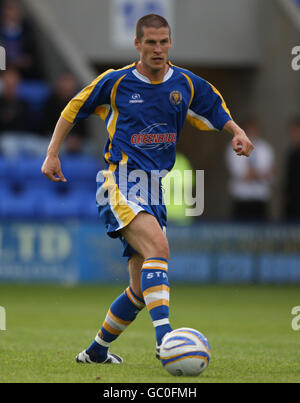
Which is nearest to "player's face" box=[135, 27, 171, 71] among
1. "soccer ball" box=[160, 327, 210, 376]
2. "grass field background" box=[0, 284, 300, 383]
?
"soccer ball" box=[160, 327, 210, 376]

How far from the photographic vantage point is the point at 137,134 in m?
5.91

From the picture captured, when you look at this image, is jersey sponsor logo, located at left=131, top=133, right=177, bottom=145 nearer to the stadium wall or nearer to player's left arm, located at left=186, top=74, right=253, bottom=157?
player's left arm, located at left=186, top=74, right=253, bottom=157

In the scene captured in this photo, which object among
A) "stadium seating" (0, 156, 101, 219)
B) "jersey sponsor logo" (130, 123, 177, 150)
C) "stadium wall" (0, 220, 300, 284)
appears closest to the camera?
"jersey sponsor logo" (130, 123, 177, 150)

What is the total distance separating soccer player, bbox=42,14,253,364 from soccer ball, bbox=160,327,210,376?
56 cm

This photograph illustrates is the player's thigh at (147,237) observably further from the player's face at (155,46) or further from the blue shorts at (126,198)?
the player's face at (155,46)

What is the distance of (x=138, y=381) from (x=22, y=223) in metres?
8.59

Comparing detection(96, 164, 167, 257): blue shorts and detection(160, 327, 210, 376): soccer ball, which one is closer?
detection(160, 327, 210, 376): soccer ball

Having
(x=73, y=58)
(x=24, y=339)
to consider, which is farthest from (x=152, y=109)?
(x=73, y=58)

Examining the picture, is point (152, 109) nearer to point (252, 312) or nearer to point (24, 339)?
point (24, 339)

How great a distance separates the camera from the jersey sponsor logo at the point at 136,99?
5.94 metres

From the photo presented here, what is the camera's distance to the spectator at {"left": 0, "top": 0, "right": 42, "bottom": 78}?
15.8 m

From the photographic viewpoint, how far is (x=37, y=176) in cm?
1425

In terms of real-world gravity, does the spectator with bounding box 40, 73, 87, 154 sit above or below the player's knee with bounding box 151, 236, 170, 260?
above

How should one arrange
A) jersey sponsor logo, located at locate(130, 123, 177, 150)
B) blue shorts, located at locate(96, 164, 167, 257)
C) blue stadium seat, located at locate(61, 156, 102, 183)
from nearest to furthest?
1. blue shorts, located at locate(96, 164, 167, 257)
2. jersey sponsor logo, located at locate(130, 123, 177, 150)
3. blue stadium seat, located at locate(61, 156, 102, 183)
